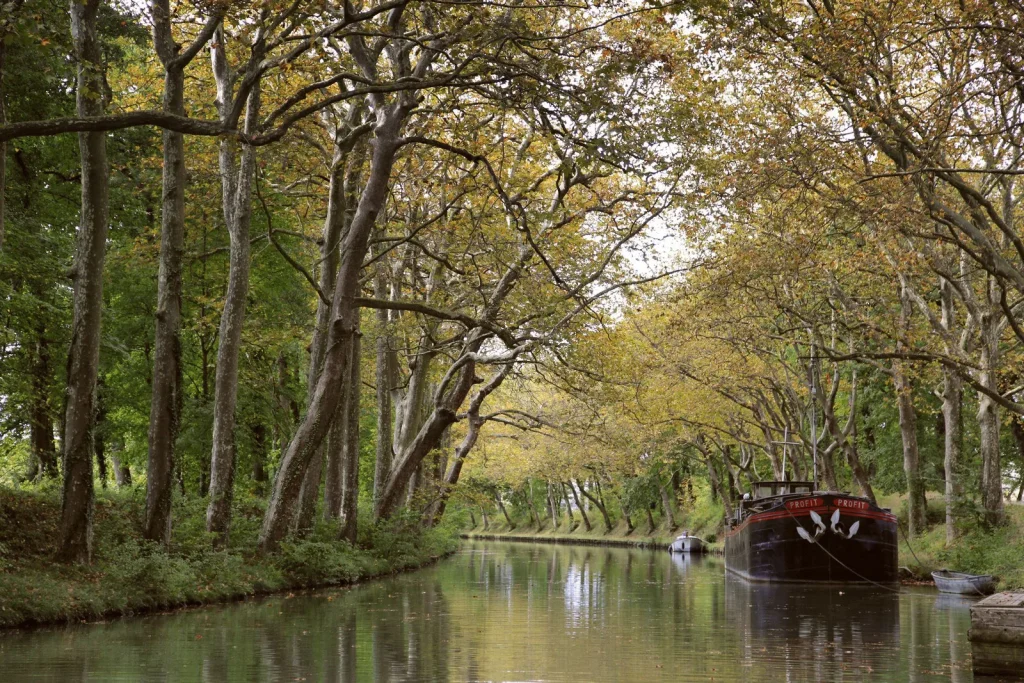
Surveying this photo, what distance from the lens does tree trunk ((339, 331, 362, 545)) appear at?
85.8ft

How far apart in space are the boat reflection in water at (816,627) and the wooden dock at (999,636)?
1.17 metres

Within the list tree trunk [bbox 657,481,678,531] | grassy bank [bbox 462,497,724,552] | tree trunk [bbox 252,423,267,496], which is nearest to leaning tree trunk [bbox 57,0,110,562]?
tree trunk [bbox 252,423,267,496]

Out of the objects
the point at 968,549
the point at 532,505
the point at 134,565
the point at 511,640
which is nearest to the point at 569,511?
the point at 532,505

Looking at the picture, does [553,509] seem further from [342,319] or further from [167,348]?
[167,348]

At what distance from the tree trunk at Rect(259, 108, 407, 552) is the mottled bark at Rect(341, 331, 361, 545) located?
4.79 m

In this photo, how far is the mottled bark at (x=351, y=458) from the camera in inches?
1030

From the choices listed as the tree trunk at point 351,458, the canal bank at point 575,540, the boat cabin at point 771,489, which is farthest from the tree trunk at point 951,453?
the canal bank at point 575,540

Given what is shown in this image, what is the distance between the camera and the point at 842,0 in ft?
56.9

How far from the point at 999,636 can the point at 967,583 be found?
46.9ft

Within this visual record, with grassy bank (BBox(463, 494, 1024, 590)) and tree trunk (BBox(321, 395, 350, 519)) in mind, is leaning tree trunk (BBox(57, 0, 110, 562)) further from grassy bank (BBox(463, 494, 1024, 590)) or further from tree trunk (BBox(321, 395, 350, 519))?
grassy bank (BBox(463, 494, 1024, 590))

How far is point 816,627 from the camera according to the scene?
56.7ft

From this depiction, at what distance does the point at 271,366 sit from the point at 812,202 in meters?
18.4

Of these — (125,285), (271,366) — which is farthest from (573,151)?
(271,366)

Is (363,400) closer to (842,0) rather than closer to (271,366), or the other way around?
(271,366)
